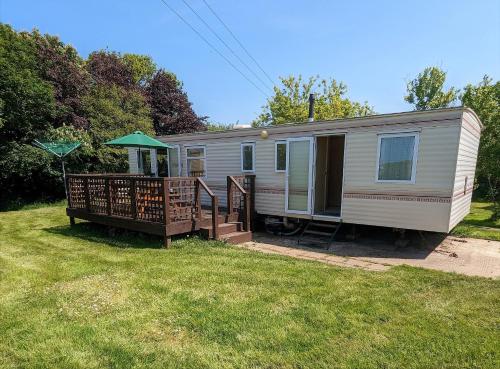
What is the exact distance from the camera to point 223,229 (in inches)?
260

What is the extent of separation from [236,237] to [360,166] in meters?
3.14

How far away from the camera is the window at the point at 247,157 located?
8125 mm

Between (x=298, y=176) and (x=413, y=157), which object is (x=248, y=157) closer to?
(x=298, y=176)

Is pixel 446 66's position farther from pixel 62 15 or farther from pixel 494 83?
pixel 62 15

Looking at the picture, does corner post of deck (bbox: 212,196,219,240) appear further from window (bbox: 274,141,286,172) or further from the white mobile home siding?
the white mobile home siding

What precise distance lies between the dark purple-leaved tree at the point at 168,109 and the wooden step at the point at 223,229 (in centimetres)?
1471

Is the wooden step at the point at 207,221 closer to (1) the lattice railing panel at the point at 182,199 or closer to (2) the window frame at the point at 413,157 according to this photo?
(1) the lattice railing panel at the point at 182,199

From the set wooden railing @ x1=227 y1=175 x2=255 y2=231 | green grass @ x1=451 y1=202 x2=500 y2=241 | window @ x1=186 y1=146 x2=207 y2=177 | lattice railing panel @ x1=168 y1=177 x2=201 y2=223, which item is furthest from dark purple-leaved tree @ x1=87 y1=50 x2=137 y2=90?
green grass @ x1=451 y1=202 x2=500 y2=241

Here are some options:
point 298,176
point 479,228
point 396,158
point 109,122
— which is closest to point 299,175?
point 298,176

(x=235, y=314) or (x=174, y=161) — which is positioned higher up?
(x=174, y=161)

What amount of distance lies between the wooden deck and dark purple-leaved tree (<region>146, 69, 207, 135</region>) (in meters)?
13.2

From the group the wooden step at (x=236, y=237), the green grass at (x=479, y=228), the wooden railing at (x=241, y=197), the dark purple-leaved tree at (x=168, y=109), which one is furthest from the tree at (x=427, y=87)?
the wooden step at (x=236, y=237)

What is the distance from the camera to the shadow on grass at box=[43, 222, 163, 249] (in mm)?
6062

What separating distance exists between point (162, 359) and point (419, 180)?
5.49 meters
